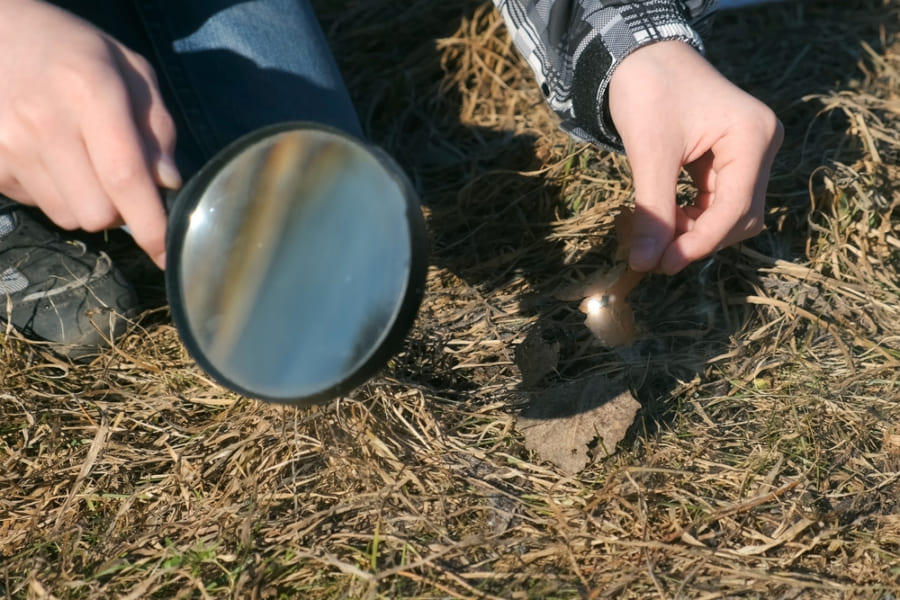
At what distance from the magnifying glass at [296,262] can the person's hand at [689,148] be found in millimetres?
444

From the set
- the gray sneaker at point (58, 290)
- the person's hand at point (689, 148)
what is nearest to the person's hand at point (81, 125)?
the gray sneaker at point (58, 290)

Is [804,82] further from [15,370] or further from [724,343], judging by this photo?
[15,370]

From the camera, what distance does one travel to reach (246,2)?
1.86m

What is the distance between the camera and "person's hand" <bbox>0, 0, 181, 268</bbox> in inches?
40.1

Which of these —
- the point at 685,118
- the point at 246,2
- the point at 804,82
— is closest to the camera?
the point at 685,118

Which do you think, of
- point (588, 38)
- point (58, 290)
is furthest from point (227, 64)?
point (588, 38)

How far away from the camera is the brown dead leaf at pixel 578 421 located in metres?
1.31

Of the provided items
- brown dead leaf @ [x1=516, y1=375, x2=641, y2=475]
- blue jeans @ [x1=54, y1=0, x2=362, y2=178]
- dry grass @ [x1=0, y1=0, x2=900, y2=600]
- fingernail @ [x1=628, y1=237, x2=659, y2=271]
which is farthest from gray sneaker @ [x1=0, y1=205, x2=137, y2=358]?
fingernail @ [x1=628, y1=237, x2=659, y2=271]

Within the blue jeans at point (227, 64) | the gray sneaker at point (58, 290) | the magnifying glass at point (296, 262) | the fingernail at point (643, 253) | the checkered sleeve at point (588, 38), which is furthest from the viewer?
the blue jeans at point (227, 64)

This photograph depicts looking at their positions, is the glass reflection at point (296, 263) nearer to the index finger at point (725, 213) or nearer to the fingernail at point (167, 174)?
the fingernail at point (167, 174)

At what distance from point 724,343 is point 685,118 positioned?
0.45 meters

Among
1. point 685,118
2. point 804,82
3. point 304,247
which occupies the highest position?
point 304,247

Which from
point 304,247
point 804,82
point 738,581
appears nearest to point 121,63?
point 304,247

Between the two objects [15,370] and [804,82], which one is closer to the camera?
[15,370]
